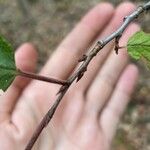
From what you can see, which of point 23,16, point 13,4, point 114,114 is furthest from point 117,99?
point 13,4

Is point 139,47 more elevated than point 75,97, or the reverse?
point 75,97

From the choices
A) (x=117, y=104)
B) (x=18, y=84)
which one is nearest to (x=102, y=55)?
(x=117, y=104)

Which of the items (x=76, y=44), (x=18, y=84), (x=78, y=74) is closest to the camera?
(x=78, y=74)

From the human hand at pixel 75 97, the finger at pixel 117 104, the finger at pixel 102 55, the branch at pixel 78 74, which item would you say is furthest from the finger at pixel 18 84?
the branch at pixel 78 74

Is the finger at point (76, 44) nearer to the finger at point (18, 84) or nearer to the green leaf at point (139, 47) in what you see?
the finger at point (18, 84)

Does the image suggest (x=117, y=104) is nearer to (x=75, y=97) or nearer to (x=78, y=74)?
(x=75, y=97)
